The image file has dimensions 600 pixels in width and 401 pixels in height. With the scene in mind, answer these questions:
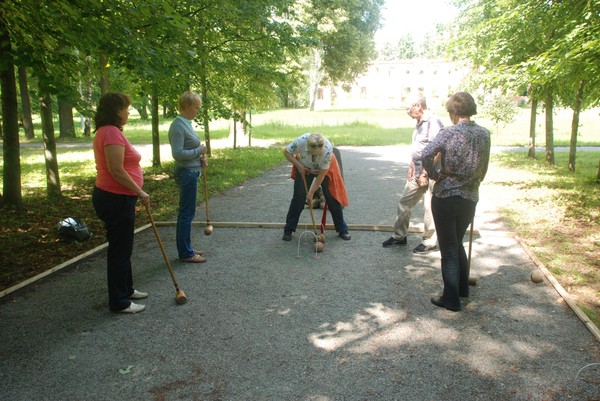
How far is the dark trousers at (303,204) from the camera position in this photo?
6.39 meters

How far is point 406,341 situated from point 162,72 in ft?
15.1

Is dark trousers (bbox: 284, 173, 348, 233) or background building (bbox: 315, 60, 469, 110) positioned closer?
dark trousers (bbox: 284, 173, 348, 233)

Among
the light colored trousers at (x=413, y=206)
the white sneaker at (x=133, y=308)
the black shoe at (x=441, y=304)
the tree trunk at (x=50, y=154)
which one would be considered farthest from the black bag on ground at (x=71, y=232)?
the black shoe at (x=441, y=304)

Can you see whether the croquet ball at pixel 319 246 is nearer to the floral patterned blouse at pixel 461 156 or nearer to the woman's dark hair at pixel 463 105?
the floral patterned blouse at pixel 461 156

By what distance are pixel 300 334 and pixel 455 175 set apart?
193 centimetres

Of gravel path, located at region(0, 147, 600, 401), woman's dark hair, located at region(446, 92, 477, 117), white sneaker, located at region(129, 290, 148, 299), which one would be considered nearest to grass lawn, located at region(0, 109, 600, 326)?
gravel path, located at region(0, 147, 600, 401)

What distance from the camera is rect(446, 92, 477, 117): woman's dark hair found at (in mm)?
4129

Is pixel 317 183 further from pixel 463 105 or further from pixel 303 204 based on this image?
pixel 463 105

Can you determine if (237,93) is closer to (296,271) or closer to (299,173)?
(299,173)

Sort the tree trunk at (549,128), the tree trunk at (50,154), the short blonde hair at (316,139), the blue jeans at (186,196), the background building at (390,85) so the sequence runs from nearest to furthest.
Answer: the blue jeans at (186,196) → the short blonde hair at (316,139) → the tree trunk at (50,154) → the tree trunk at (549,128) → the background building at (390,85)

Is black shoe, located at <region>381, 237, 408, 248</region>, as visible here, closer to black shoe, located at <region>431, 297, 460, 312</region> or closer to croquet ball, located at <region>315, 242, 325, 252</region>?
croquet ball, located at <region>315, 242, 325, 252</region>

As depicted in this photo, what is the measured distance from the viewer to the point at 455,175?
4.12m

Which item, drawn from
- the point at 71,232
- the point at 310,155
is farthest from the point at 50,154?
the point at 310,155

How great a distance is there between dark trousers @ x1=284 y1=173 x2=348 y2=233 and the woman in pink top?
2.61 m
